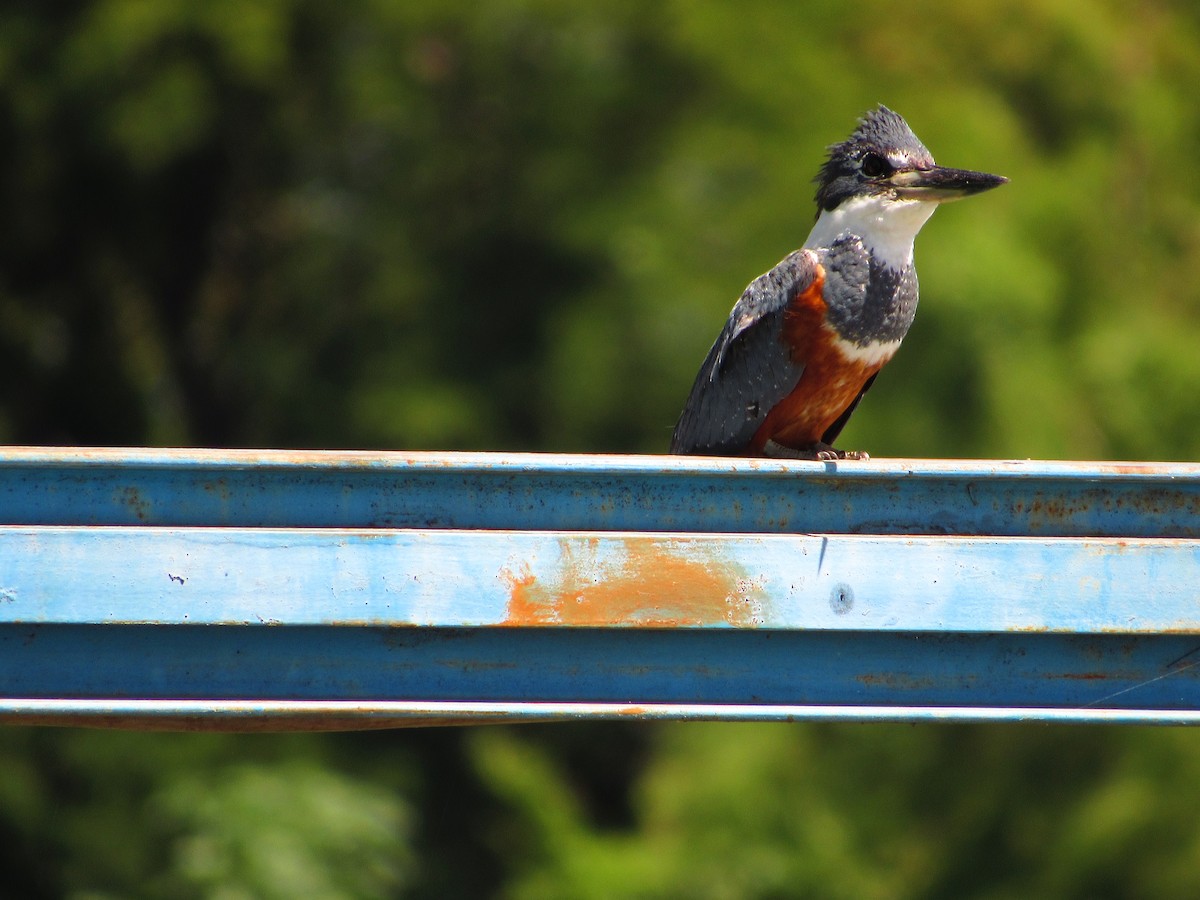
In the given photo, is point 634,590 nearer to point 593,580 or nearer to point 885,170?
point 593,580

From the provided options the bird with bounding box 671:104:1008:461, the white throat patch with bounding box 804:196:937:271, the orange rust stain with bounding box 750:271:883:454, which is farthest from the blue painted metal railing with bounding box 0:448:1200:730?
the white throat patch with bounding box 804:196:937:271

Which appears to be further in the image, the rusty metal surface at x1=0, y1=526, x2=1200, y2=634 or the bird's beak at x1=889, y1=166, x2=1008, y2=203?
the bird's beak at x1=889, y1=166, x2=1008, y2=203

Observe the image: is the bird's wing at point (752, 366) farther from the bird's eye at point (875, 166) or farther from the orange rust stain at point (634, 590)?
the orange rust stain at point (634, 590)

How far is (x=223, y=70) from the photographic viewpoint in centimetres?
740

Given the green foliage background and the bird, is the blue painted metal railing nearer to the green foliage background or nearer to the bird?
the bird

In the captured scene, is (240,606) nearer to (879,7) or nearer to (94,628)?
(94,628)

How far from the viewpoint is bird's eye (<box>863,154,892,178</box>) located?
3572 millimetres

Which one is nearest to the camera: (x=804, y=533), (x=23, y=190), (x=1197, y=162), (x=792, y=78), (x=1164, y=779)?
(x=804, y=533)

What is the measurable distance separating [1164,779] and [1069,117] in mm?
3429

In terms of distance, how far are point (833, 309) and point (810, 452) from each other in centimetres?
38

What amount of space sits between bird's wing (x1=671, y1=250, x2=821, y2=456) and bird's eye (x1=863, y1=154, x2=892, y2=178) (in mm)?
265

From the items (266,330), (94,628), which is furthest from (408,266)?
(94,628)

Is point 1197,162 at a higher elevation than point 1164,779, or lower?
higher

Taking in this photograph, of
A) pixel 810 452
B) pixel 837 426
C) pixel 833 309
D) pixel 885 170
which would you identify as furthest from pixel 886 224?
pixel 837 426
